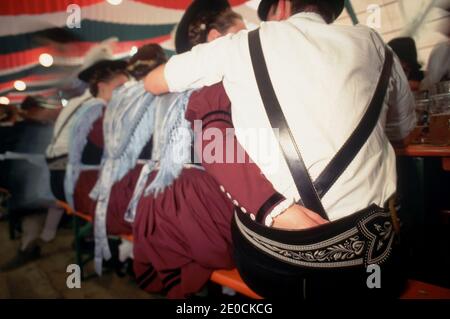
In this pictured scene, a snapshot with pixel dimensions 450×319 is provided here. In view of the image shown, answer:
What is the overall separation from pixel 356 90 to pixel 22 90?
10.3 ft

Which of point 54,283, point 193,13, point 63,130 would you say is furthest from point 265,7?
point 54,283

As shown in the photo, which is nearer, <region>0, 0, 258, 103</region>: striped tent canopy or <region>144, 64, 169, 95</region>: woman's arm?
<region>144, 64, 169, 95</region>: woman's arm

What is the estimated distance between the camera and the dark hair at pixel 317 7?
82cm

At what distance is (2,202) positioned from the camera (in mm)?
3254

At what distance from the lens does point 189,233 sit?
3.12 ft

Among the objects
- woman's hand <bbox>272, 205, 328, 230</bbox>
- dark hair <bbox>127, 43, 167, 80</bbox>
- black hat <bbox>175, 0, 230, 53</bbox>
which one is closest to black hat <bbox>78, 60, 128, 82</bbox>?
dark hair <bbox>127, 43, 167, 80</bbox>

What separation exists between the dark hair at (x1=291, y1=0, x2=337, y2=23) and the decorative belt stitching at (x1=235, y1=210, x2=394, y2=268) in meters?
0.59

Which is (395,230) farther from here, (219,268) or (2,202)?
(2,202)

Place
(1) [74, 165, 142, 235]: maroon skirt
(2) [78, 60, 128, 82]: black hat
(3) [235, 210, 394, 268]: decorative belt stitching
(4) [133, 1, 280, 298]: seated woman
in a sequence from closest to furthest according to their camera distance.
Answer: (3) [235, 210, 394, 268]: decorative belt stitching → (4) [133, 1, 280, 298]: seated woman → (1) [74, 165, 142, 235]: maroon skirt → (2) [78, 60, 128, 82]: black hat

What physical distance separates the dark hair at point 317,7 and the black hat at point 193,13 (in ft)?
1.41

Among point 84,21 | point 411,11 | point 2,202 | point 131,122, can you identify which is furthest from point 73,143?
point 411,11

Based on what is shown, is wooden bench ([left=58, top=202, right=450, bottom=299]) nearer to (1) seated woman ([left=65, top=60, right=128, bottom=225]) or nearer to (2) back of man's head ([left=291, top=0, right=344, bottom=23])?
(2) back of man's head ([left=291, top=0, right=344, bottom=23])

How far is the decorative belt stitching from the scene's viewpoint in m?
0.67

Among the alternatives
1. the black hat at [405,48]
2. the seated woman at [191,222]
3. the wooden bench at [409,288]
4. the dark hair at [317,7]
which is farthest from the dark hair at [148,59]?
the black hat at [405,48]
